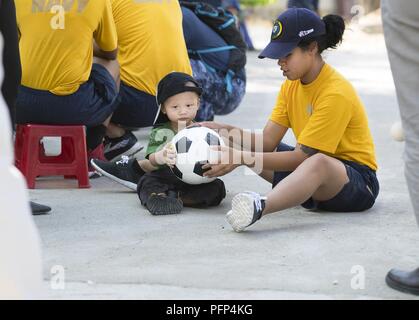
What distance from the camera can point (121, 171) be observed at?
5348mm

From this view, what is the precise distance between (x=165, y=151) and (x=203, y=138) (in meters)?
0.22

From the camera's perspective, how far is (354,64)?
12.4 meters

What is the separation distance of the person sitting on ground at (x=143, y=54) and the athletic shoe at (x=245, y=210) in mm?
1858

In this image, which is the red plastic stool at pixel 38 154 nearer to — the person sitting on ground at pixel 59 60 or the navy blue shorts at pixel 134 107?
the person sitting on ground at pixel 59 60

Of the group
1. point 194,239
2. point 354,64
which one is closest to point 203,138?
point 194,239

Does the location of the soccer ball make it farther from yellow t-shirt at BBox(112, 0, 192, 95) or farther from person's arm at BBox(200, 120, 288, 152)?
yellow t-shirt at BBox(112, 0, 192, 95)

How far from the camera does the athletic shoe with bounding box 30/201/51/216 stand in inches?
183

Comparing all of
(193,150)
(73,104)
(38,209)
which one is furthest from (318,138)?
(73,104)

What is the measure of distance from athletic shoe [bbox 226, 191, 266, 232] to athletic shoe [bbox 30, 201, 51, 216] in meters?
0.97

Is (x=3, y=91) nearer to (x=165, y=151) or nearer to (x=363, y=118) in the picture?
(x=165, y=151)

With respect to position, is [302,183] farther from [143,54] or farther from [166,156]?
[143,54]

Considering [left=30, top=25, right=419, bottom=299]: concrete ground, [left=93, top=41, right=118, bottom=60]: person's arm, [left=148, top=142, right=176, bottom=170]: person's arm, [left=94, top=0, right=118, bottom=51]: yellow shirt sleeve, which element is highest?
[left=94, top=0, right=118, bottom=51]: yellow shirt sleeve

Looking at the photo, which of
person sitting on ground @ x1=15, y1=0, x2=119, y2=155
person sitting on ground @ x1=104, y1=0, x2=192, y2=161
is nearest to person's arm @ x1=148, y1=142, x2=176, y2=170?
person sitting on ground @ x1=15, y1=0, x2=119, y2=155
